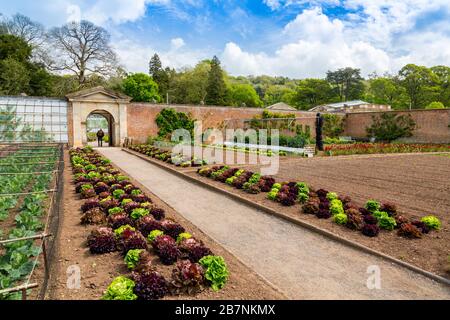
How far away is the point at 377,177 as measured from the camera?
10.2m

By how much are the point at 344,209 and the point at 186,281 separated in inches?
165

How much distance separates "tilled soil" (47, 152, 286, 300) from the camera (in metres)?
3.29

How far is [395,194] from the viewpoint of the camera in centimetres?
782

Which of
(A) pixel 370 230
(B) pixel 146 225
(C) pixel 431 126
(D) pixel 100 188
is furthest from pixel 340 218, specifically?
(C) pixel 431 126

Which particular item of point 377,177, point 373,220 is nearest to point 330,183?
point 377,177

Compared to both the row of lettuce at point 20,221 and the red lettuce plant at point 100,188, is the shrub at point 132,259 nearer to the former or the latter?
the row of lettuce at point 20,221

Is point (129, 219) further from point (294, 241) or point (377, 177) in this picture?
point (377, 177)

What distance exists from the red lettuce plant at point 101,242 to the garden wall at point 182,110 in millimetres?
19166

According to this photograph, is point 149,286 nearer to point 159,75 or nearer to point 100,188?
point 100,188

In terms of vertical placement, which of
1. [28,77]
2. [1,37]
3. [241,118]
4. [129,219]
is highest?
[1,37]

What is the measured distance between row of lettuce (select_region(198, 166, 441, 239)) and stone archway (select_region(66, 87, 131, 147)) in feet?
57.5

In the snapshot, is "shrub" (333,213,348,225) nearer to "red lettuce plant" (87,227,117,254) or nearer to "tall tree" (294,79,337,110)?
"red lettuce plant" (87,227,117,254)

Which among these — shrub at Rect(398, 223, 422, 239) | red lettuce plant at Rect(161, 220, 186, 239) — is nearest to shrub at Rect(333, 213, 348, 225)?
shrub at Rect(398, 223, 422, 239)

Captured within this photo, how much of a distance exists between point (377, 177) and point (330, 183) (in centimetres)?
213
